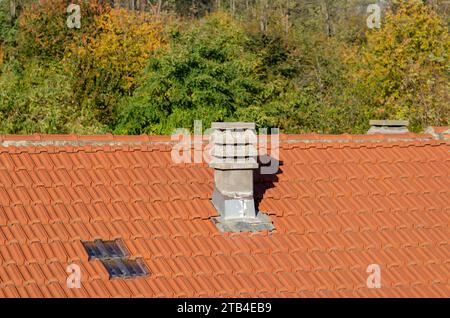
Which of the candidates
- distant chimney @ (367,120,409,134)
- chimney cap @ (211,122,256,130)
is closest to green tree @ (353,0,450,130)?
distant chimney @ (367,120,409,134)

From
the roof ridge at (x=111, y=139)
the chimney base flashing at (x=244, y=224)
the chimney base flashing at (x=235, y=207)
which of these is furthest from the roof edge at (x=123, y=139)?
the chimney base flashing at (x=244, y=224)

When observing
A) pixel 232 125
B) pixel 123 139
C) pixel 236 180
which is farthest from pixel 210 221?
pixel 123 139

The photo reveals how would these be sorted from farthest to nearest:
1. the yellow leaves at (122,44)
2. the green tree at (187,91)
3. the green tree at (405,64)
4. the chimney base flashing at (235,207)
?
the yellow leaves at (122,44), the green tree at (405,64), the green tree at (187,91), the chimney base flashing at (235,207)

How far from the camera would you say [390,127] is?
594 inches

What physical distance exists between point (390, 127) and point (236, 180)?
175 inches

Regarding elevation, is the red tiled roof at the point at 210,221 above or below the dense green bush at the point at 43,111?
above

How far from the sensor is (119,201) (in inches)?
461

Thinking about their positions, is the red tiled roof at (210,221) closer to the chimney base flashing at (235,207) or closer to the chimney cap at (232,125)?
the chimney base flashing at (235,207)

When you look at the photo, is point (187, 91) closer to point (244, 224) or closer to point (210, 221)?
point (210, 221)

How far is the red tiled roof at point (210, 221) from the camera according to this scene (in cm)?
1043

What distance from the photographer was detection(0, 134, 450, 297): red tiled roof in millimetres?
10430

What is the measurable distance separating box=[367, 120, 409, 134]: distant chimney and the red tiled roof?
1127 mm

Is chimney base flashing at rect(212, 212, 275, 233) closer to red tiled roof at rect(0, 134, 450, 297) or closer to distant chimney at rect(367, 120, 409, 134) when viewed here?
red tiled roof at rect(0, 134, 450, 297)
